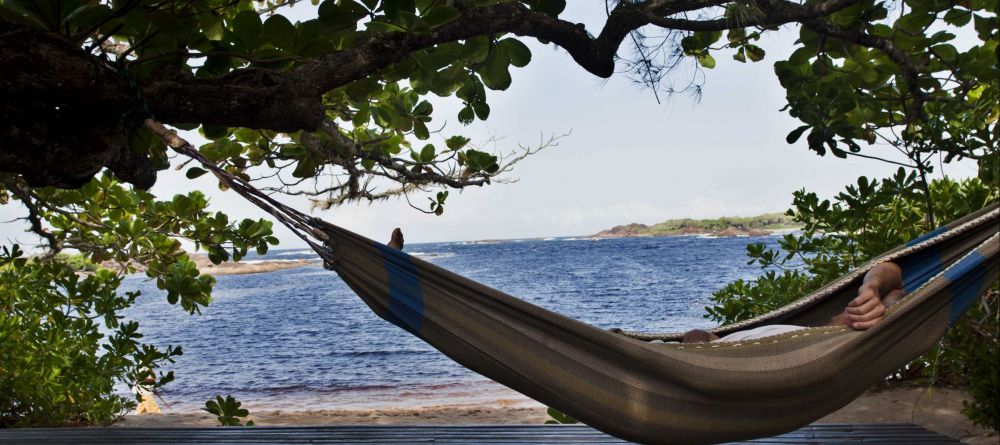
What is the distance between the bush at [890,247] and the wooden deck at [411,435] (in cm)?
60

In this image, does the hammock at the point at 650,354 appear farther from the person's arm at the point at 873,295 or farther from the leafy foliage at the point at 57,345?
the leafy foliage at the point at 57,345

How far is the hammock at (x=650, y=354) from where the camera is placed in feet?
5.04

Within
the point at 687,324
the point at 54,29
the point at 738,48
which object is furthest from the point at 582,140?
the point at 54,29

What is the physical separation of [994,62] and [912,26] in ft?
1.06

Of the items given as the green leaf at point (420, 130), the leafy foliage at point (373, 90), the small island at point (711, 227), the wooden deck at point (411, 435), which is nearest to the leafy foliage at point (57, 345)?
the leafy foliage at point (373, 90)

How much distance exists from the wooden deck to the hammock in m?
0.69

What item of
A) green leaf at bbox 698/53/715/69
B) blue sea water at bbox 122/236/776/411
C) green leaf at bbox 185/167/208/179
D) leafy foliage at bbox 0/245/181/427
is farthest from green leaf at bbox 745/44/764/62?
blue sea water at bbox 122/236/776/411

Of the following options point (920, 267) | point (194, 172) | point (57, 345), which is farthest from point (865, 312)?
point (57, 345)

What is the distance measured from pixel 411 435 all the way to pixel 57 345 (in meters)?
1.87

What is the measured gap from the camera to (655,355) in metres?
1.52

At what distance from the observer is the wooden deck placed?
7.30 ft

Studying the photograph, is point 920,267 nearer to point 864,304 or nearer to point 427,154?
point 864,304

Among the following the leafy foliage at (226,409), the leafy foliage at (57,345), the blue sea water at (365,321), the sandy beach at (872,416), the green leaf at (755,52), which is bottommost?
the blue sea water at (365,321)

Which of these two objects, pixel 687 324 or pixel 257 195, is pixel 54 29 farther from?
pixel 687 324
